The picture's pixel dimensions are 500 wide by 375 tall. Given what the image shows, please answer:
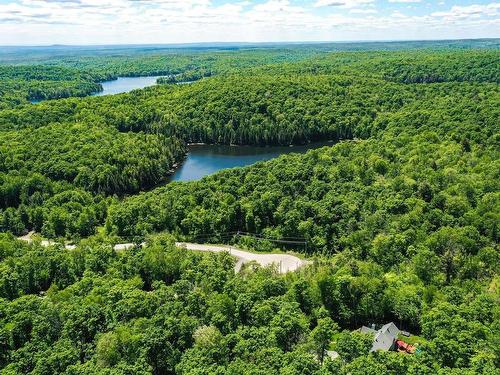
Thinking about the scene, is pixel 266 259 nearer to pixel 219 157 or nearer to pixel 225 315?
pixel 225 315

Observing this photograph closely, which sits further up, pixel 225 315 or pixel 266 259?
pixel 225 315

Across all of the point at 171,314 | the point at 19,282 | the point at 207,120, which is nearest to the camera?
the point at 171,314

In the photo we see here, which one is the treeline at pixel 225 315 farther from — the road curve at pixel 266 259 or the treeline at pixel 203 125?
the treeline at pixel 203 125

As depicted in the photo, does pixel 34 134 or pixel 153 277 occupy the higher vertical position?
pixel 34 134

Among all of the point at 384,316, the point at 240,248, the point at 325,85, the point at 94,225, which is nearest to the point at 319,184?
the point at 240,248

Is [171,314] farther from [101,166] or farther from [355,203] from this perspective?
[101,166]

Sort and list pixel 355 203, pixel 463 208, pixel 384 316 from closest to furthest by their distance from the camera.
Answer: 1. pixel 384 316
2. pixel 463 208
3. pixel 355 203

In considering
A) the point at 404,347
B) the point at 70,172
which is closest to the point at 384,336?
the point at 404,347
